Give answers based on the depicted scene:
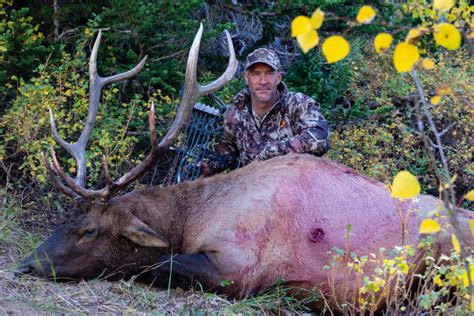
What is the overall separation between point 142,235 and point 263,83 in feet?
7.44

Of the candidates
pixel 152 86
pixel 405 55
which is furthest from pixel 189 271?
pixel 152 86

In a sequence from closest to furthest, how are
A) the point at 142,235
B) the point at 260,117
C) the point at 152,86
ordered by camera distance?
1. the point at 142,235
2. the point at 260,117
3. the point at 152,86

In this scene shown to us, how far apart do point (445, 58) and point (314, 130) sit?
4.10 meters

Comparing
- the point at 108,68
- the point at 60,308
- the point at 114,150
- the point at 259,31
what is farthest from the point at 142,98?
the point at 60,308

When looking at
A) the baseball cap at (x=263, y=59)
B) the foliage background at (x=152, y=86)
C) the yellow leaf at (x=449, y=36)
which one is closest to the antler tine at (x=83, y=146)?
the foliage background at (x=152, y=86)

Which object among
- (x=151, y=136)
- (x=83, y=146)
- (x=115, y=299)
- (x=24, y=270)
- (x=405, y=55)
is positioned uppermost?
(x=405, y=55)

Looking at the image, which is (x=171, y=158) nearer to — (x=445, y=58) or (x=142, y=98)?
(x=142, y=98)

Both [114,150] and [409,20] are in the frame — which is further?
[409,20]

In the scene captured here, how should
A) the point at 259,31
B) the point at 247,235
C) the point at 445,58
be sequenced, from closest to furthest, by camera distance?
the point at 247,235 → the point at 259,31 → the point at 445,58

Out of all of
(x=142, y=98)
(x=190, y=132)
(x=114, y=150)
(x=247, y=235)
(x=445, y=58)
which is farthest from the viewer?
(x=445, y=58)

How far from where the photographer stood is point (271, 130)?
7.26 metres

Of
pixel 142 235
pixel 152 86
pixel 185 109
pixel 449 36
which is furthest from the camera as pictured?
pixel 152 86

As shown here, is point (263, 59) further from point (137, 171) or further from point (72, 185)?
point (72, 185)

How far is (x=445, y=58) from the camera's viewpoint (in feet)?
33.3
